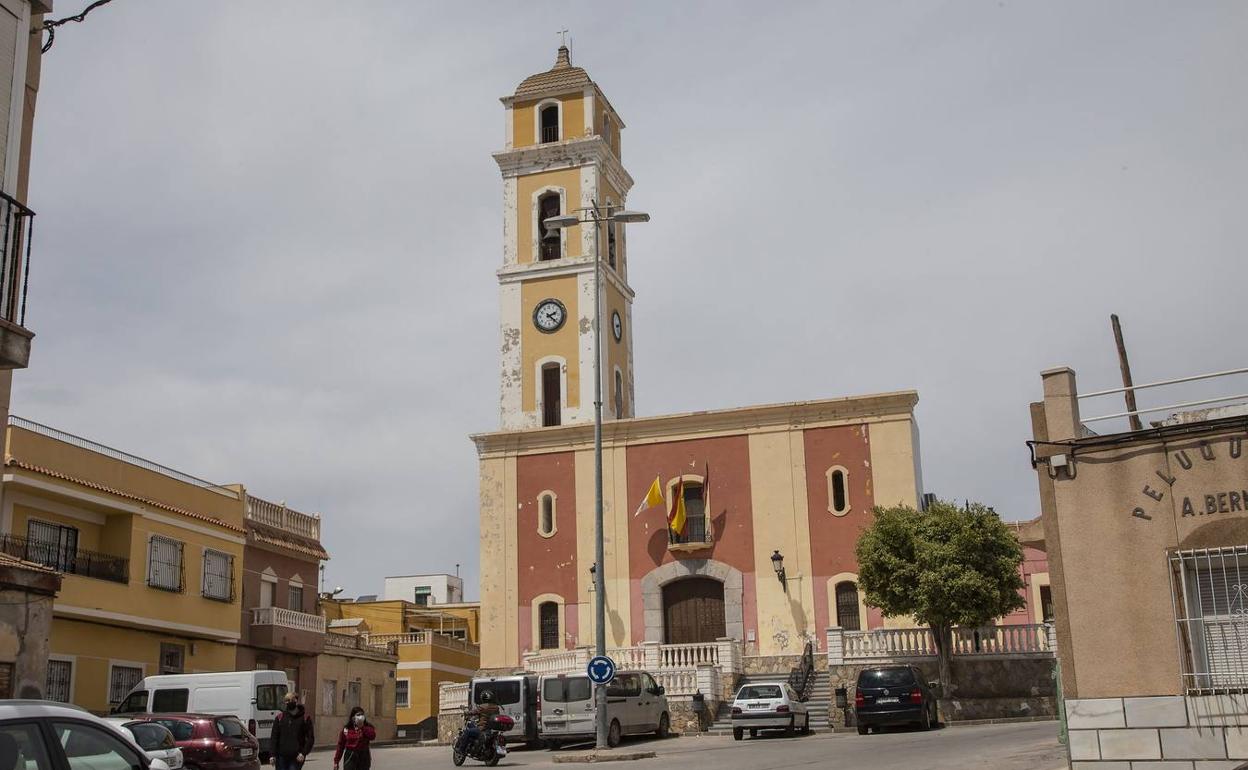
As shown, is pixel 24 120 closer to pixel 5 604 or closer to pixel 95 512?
pixel 5 604

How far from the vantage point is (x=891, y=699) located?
995 inches

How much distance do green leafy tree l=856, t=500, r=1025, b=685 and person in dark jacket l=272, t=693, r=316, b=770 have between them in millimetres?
16864

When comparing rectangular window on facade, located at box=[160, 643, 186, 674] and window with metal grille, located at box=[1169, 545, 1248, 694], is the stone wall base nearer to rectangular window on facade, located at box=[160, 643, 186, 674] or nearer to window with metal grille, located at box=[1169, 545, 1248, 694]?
window with metal grille, located at box=[1169, 545, 1248, 694]

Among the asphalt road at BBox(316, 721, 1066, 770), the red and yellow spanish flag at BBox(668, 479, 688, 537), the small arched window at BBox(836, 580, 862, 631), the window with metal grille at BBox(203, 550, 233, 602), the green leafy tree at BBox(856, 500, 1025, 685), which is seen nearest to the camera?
the asphalt road at BBox(316, 721, 1066, 770)

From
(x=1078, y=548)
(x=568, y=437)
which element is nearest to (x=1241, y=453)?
(x=1078, y=548)

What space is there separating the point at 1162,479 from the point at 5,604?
39.0 ft

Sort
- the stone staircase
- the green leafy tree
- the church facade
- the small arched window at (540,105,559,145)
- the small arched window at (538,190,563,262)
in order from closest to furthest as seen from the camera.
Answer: the stone staircase → the green leafy tree → the church facade → the small arched window at (538,190,563,262) → the small arched window at (540,105,559,145)

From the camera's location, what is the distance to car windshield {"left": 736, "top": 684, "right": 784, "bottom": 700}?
26000 mm

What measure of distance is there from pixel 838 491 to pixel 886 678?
38.6 ft

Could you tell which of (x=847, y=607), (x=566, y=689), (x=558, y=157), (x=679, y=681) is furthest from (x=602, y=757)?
(x=558, y=157)

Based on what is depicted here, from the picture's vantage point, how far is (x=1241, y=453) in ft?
42.2

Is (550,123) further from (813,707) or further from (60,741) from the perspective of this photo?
(60,741)

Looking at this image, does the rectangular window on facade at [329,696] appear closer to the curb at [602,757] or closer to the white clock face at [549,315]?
the white clock face at [549,315]

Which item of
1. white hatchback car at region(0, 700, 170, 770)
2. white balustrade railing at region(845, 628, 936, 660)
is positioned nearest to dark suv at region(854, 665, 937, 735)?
white balustrade railing at region(845, 628, 936, 660)
